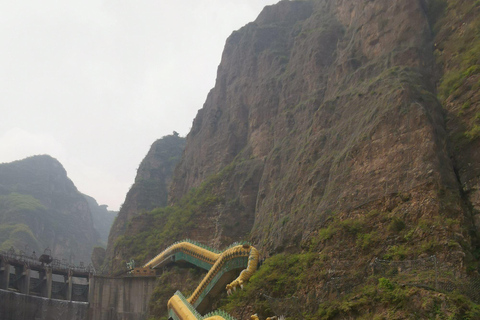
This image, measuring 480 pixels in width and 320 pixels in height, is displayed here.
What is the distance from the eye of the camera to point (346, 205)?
34.1m

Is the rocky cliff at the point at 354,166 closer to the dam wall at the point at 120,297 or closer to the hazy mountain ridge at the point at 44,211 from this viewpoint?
the dam wall at the point at 120,297

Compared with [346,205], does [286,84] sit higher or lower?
higher

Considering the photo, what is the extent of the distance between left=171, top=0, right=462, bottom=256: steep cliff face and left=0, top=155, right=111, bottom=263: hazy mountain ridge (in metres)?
63.7

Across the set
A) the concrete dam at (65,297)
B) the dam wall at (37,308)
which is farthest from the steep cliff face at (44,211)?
the dam wall at (37,308)

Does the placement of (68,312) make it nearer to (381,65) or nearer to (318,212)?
(318,212)

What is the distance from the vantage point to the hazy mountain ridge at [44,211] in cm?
12675

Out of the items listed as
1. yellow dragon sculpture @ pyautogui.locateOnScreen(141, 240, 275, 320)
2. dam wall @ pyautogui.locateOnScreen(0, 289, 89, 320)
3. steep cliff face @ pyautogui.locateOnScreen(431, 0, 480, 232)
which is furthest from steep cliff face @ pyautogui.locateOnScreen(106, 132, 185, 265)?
steep cliff face @ pyautogui.locateOnScreen(431, 0, 480, 232)

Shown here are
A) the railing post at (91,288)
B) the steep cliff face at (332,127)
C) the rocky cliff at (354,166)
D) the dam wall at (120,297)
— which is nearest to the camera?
the rocky cliff at (354,166)

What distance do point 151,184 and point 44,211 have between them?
57002 mm

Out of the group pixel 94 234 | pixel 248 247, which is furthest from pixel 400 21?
pixel 94 234

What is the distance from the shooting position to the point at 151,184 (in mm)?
101250

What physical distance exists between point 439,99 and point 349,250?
14.1 metres

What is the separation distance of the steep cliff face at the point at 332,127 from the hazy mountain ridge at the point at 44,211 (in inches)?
2508

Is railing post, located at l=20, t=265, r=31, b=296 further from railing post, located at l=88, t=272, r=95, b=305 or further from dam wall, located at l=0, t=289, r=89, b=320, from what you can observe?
railing post, located at l=88, t=272, r=95, b=305
